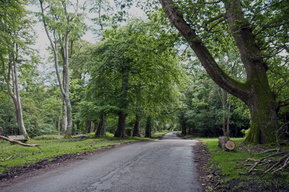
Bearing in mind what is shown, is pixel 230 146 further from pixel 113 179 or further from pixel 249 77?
pixel 113 179

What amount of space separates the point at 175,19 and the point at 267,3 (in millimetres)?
4063

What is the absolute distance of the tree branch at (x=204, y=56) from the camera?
8.29 metres

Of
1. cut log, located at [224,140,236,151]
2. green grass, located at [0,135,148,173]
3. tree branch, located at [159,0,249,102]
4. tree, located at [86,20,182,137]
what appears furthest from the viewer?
tree, located at [86,20,182,137]

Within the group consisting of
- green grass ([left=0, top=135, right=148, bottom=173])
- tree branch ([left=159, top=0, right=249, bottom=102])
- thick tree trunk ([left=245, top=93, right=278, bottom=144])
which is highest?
tree branch ([left=159, top=0, right=249, bottom=102])

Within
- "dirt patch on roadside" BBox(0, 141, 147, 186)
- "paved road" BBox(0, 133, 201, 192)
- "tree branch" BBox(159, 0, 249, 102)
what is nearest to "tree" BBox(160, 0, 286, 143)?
"tree branch" BBox(159, 0, 249, 102)

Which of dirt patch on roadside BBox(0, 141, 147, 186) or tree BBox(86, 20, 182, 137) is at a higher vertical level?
tree BBox(86, 20, 182, 137)

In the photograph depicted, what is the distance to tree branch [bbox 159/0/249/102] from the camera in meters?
8.29

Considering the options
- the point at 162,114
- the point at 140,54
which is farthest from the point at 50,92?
the point at 140,54

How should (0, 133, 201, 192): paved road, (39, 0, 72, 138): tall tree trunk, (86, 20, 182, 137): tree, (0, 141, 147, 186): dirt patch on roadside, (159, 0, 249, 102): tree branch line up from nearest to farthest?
1. (0, 133, 201, 192): paved road
2. (0, 141, 147, 186): dirt patch on roadside
3. (159, 0, 249, 102): tree branch
4. (86, 20, 182, 137): tree
5. (39, 0, 72, 138): tall tree trunk

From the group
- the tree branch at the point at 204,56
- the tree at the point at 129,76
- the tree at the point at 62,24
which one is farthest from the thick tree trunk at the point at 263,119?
the tree at the point at 62,24

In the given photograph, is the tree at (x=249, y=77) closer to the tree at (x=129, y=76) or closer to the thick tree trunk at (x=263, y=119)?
the thick tree trunk at (x=263, y=119)

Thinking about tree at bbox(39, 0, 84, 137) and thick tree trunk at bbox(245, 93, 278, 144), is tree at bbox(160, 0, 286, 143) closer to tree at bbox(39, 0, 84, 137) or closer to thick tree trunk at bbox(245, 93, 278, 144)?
thick tree trunk at bbox(245, 93, 278, 144)

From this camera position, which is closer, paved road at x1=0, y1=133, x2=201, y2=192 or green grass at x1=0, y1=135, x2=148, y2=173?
paved road at x1=0, y1=133, x2=201, y2=192

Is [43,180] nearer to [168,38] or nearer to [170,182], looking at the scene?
[170,182]
